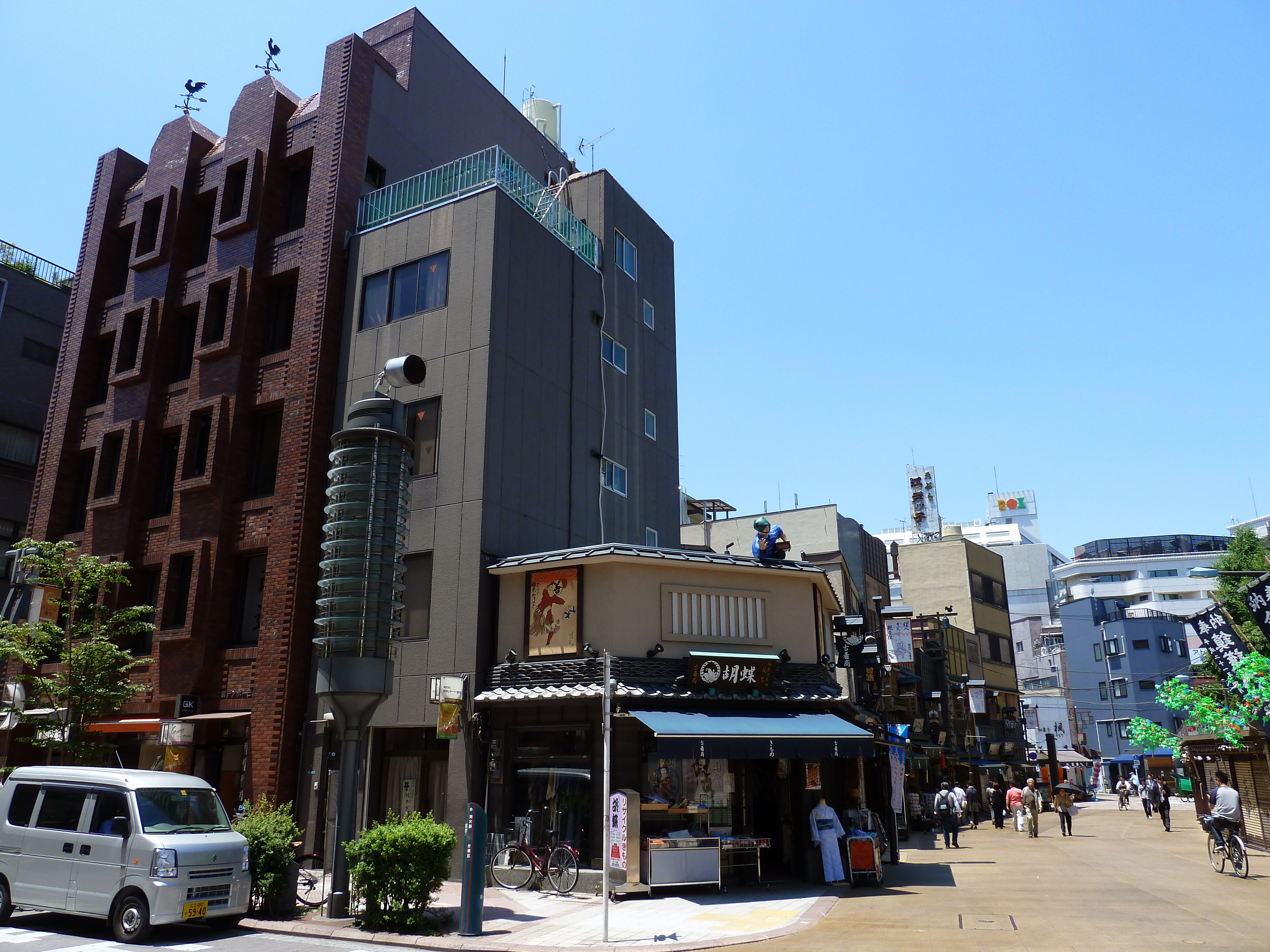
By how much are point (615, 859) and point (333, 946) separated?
5887 mm

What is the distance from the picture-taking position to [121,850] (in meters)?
13.0

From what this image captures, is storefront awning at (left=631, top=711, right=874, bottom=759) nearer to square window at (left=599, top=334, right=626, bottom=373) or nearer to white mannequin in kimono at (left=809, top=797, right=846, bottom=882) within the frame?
white mannequin in kimono at (left=809, top=797, right=846, bottom=882)

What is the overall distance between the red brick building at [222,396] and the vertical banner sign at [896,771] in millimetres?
15299

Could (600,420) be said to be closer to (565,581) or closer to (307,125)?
(565,581)

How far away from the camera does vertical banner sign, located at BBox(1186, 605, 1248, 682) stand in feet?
72.8

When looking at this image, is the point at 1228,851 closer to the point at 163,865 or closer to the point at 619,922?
the point at 619,922

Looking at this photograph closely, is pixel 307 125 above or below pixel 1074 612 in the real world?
above

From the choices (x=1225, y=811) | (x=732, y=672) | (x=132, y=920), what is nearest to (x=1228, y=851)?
(x=1225, y=811)

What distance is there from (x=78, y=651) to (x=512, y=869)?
478 inches

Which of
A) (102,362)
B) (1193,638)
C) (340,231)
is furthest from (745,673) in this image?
(1193,638)

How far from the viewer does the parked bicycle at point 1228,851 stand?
19.1 metres

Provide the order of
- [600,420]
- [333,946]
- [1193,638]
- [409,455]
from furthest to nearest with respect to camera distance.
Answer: [1193,638], [600,420], [409,455], [333,946]

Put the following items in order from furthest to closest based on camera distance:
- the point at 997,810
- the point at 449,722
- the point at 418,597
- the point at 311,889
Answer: the point at 997,810 → the point at 418,597 → the point at 449,722 → the point at 311,889

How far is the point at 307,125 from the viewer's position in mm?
27328
